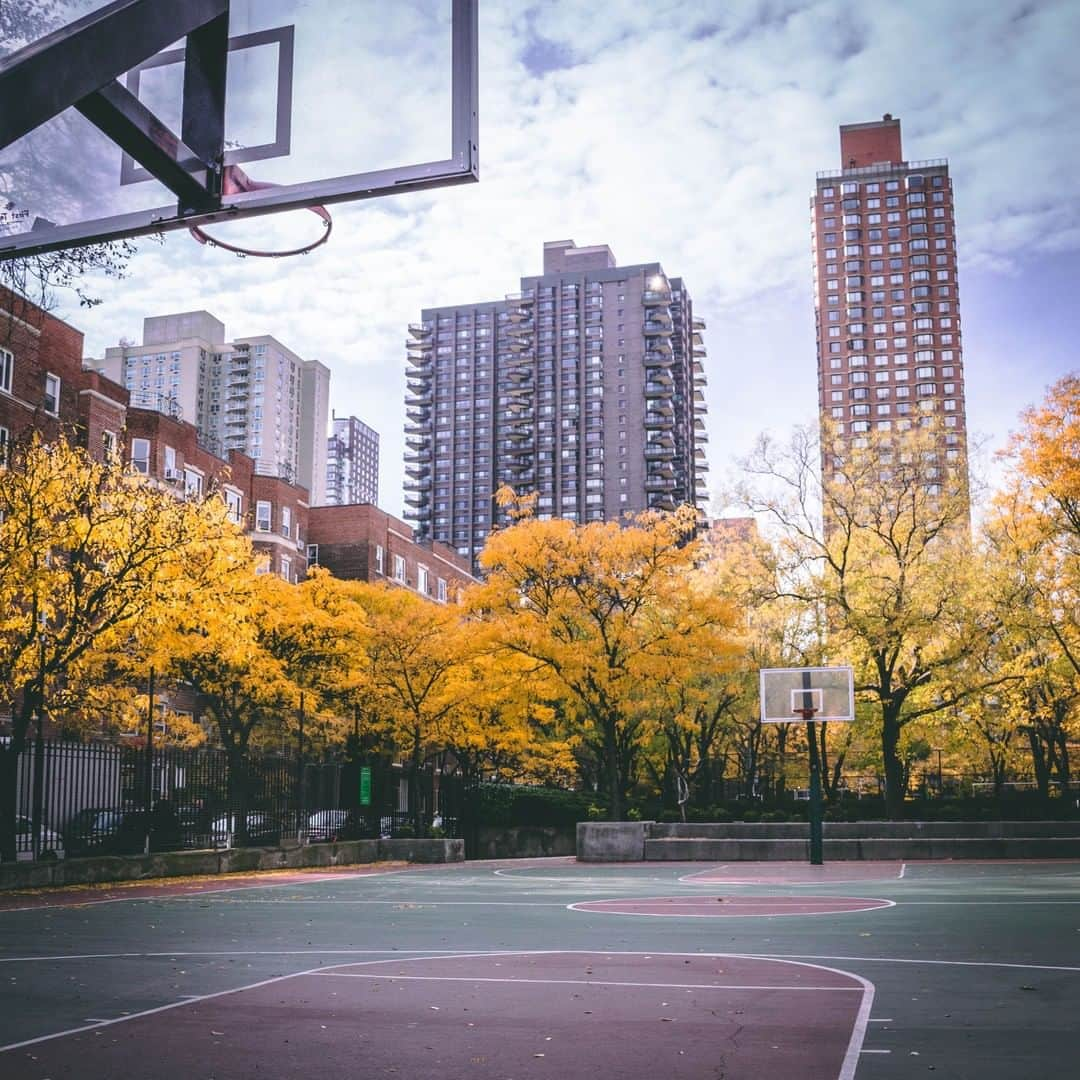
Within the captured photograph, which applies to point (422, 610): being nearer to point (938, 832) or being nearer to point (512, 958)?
point (938, 832)

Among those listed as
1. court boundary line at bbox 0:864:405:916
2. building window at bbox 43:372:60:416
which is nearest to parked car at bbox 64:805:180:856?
court boundary line at bbox 0:864:405:916

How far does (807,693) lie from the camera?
104 ft

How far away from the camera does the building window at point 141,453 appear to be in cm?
5412

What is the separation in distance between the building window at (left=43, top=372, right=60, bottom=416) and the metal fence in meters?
20.7

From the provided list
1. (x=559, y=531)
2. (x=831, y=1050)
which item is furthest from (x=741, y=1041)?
(x=559, y=531)

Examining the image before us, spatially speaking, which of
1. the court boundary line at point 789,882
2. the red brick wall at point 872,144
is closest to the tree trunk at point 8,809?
the court boundary line at point 789,882

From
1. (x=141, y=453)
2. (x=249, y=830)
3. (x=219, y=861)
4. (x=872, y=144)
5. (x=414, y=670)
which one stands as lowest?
(x=219, y=861)

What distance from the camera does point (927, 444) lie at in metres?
39.0

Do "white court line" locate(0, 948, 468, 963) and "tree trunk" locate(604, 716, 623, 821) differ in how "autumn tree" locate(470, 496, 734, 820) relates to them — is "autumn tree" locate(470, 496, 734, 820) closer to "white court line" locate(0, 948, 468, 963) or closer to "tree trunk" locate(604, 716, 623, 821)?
"tree trunk" locate(604, 716, 623, 821)

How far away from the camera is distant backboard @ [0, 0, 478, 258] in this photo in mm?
6301

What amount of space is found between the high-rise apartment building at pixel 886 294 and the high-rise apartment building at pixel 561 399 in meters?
20.8

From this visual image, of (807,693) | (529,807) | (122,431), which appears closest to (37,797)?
(807,693)

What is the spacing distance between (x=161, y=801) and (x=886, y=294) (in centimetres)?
15594

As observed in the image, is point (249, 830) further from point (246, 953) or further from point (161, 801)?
point (246, 953)
